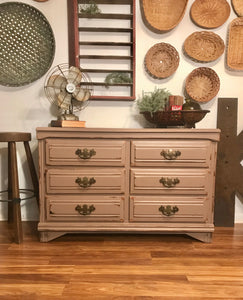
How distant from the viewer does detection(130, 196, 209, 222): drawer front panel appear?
169 cm

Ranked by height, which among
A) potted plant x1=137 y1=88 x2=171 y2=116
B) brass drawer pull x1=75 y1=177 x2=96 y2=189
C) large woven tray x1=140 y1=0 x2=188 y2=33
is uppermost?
large woven tray x1=140 y1=0 x2=188 y2=33

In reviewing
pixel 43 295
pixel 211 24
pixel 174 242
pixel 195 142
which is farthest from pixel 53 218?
pixel 211 24

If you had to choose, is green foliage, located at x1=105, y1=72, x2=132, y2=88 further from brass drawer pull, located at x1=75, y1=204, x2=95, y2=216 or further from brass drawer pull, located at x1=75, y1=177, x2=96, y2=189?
brass drawer pull, located at x1=75, y1=204, x2=95, y2=216

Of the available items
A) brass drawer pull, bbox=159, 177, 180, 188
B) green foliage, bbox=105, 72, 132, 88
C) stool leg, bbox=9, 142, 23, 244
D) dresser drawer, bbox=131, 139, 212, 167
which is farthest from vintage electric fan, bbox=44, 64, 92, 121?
brass drawer pull, bbox=159, 177, 180, 188

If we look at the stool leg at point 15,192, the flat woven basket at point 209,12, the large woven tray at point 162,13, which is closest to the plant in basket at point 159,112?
the large woven tray at point 162,13

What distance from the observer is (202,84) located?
2084 mm

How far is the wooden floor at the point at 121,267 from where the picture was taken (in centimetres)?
119

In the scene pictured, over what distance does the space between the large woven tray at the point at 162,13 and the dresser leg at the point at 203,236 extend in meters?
1.72

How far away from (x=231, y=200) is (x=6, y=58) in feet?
7.86

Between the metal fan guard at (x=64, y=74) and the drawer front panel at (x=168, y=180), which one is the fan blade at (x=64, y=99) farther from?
the drawer front panel at (x=168, y=180)

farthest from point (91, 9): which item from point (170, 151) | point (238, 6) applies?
point (170, 151)

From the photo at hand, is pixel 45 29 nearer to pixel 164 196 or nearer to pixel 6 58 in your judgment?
pixel 6 58

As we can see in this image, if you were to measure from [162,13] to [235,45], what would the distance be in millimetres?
709

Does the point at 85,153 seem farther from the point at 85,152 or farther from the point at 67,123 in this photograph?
the point at 67,123
